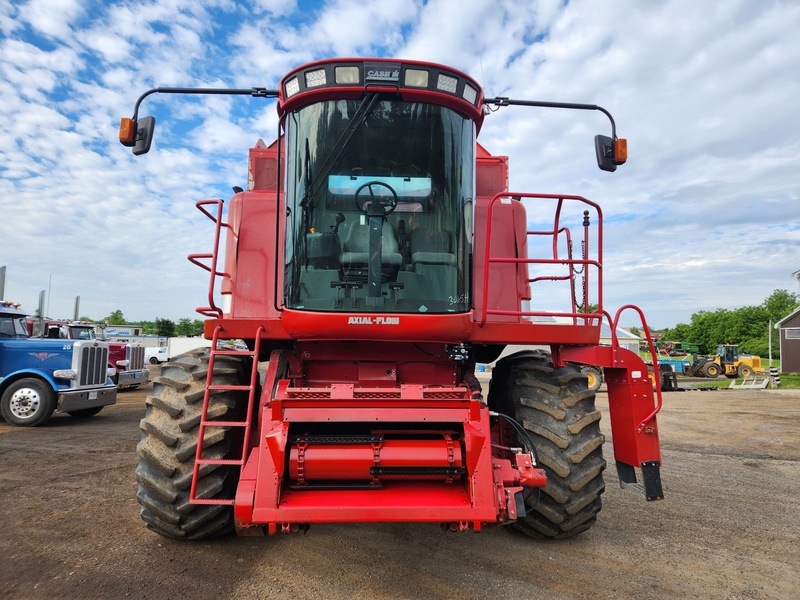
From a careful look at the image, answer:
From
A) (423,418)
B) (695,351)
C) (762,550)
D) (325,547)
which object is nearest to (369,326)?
(423,418)

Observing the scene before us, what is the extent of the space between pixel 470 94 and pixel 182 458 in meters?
3.44

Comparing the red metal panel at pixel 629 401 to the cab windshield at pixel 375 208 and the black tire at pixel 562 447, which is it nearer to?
the black tire at pixel 562 447

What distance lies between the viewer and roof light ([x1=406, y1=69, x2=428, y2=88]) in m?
3.97

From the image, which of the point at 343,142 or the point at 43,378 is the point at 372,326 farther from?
the point at 43,378

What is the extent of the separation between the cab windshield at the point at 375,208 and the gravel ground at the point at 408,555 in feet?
6.35

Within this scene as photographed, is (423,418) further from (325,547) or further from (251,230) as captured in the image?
(251,230)

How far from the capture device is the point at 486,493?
11.1 feet

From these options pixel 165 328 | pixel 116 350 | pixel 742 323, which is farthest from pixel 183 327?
pixel 742 323

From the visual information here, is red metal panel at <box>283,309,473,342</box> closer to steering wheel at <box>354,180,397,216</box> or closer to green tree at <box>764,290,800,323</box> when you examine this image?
steering wheel at <box>354,180,397,216</box>

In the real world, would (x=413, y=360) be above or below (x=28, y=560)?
above

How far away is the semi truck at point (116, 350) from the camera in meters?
14.1

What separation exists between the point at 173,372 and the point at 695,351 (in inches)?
1728

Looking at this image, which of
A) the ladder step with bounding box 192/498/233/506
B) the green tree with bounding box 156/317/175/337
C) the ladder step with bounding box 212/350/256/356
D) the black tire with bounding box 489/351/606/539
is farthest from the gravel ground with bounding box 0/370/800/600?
the green tree with bounding box 156/317/175/337

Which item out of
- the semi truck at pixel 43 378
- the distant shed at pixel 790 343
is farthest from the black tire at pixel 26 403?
the distant shed at pixel 790 343
